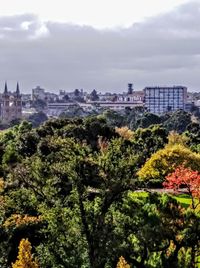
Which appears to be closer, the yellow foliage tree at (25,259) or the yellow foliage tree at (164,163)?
the yellow foliage tree at (25,259)

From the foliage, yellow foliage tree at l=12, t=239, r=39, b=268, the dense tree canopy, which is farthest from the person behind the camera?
the foliage

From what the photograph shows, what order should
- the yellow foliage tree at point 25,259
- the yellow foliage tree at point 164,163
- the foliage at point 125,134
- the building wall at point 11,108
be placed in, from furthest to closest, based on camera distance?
the building wall at point 11,108, the foliage at point 125,134, the yellow foliage tree at point 164,163, the yellow foliage tree at point 25,259

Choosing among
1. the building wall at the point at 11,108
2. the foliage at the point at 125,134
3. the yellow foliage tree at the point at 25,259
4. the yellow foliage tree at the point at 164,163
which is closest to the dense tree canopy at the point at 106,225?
the yellow foliage tree at the point at 25,259

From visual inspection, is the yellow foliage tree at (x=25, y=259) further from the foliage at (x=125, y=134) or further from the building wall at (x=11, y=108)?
the building wall at (x=11, y=108)

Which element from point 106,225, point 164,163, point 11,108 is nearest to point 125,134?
point 164,163

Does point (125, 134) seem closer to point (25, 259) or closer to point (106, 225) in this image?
point (106, 225)

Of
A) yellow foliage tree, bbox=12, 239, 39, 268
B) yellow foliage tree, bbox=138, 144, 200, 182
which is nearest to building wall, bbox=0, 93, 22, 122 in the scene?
yellow foliage tree, bbox=138, 144, 200, 182

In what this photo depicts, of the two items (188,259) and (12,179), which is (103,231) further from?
(12,179)

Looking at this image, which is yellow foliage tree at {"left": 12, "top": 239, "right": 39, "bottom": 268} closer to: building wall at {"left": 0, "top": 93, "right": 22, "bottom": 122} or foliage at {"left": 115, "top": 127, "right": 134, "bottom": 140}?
foliage at {"left": 115, "top": 127, "right": 134, "bottom": 140}

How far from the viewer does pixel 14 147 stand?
45312 mm

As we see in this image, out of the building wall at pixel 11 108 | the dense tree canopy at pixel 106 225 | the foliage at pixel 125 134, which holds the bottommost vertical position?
the building wall at pixel 11 108

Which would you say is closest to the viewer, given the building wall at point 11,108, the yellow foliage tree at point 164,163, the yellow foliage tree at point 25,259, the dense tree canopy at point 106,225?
the yellow foliage tree at point 25,259

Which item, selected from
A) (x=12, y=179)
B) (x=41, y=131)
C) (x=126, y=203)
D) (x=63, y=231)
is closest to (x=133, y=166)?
(x=126, y=203)

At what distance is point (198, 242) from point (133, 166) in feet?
10.6
